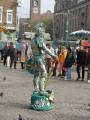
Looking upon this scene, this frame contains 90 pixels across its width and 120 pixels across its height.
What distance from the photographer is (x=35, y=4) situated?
464ft

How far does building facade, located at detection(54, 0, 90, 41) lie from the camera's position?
77562mm

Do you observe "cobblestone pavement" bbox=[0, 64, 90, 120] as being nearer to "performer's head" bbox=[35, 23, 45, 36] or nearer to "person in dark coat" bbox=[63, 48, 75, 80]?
"performer's head" bbox=[35, 23, 45, 36]

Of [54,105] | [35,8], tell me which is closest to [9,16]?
[54,105]


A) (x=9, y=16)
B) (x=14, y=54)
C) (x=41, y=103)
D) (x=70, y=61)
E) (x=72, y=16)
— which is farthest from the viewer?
(x=72, y=16)

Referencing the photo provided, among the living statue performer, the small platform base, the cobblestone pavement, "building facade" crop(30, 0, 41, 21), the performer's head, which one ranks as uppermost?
"building facade" crop(30, 0, 41, 21)

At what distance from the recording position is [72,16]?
90.6 metres

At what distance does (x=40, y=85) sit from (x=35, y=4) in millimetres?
134730

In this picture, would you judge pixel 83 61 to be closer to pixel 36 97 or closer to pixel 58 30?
pixel 36 97

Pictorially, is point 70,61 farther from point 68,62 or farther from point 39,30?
point 39,30

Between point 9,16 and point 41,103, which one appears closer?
point 41,103

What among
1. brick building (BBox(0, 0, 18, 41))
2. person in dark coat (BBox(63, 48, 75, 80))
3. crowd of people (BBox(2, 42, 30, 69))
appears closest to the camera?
person in dark coat (BBox(63, 48, 75, 80))

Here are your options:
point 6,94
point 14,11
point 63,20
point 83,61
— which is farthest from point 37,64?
point 63,20

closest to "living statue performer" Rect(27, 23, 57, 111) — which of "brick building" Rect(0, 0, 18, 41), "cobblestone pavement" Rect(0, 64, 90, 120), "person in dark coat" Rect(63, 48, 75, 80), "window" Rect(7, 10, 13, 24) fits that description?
"cobblestone pavement" Rect(0, 64, 90, 120)

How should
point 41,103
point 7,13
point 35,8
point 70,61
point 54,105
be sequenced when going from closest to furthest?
1. point 41,103
2. point 54,105
3. point 70,61
4. point 7,13
5. point 35,8
